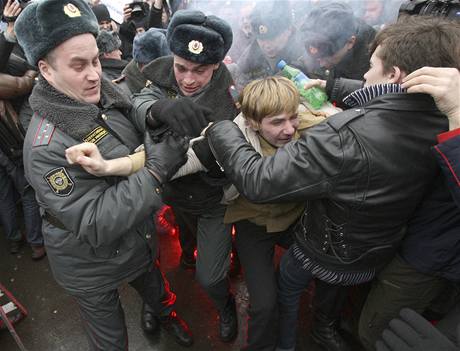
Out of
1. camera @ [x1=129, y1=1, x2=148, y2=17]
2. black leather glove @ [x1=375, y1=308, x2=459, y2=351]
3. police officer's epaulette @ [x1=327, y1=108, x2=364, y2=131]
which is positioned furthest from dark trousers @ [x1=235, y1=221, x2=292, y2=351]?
camera @ [x1=129, y1=1, x2=148, y2=17]

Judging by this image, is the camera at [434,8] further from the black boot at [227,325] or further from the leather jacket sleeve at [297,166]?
the black boot at [227,325]

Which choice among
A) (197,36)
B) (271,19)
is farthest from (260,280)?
(271,19)

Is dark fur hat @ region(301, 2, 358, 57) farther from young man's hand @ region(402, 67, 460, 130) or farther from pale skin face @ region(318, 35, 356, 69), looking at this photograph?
young man's hand @ region(402, 67, 460, 130)

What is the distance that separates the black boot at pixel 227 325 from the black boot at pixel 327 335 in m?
0.76

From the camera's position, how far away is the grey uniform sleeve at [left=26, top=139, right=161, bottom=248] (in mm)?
1829

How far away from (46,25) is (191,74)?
1058mm

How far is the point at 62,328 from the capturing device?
3246 millimetres

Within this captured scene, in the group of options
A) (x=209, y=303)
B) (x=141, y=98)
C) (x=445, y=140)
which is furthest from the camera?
(x=209, y=303)

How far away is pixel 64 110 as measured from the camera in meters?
1.88

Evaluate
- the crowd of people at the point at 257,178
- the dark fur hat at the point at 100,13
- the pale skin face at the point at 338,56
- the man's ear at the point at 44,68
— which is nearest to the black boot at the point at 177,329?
the crowd of people at the point at 257,178

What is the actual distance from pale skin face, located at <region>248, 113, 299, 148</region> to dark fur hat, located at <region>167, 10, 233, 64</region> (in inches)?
24.5

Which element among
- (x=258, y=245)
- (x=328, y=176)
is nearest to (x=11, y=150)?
(x=258, y=245)

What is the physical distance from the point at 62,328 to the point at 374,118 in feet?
11.2

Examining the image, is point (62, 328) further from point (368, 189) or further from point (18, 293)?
point (368, 189)
